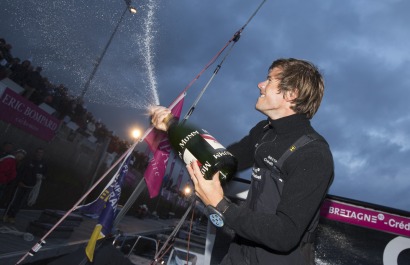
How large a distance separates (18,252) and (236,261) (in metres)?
8.03

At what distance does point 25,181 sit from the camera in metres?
11.4

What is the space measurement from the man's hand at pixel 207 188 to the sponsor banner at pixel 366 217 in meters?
2.73

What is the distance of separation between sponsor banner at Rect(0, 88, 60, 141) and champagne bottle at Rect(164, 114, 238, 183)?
12121 millimetres

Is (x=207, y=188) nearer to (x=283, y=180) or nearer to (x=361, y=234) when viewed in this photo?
(x=283, y=180)

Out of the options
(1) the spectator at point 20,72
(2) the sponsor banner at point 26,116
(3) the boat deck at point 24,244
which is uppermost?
(1) the spectator at point 20,72

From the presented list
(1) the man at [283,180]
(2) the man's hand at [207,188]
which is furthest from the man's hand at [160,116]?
(2) the man's hand at [207,188]

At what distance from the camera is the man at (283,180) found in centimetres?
162

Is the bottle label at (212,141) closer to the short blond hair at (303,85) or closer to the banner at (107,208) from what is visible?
the short blond hair at (303,85)

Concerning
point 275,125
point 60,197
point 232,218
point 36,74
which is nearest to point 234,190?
point 275,125

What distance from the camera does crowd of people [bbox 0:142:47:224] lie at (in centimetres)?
1033

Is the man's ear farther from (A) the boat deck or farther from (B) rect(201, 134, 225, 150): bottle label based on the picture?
(A) the boat deck

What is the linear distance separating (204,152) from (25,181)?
11703mm

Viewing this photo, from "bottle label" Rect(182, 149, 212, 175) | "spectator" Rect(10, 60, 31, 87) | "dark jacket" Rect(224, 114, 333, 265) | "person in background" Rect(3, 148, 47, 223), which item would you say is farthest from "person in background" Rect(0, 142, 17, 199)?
"dark jacket" Rect(224, 114, 333, 265)

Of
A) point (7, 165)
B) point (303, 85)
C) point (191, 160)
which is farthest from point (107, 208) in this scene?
point (7, 165)
